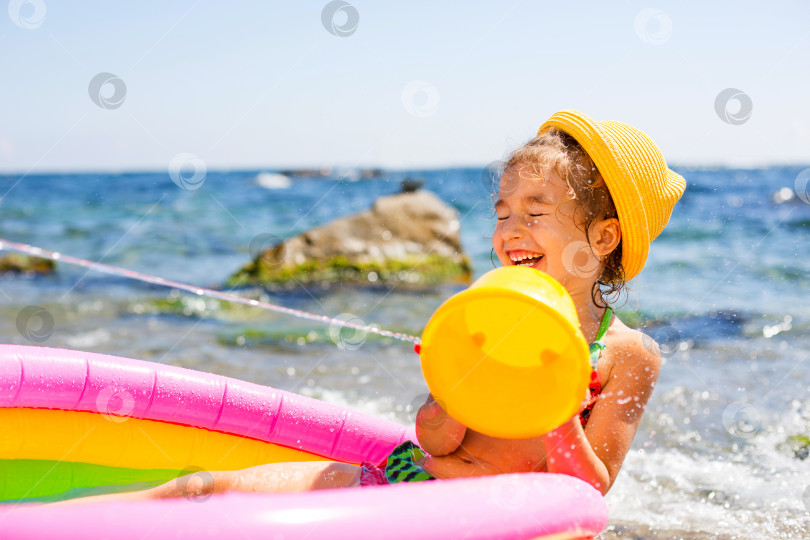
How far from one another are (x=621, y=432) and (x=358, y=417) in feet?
3.82

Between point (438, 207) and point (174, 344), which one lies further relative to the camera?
point (438, 207)

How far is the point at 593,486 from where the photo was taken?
1.92m

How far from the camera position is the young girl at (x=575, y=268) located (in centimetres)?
208

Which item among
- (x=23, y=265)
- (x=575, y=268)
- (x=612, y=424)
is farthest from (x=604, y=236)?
(x=23, y=265)

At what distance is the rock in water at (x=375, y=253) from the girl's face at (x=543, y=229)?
259 inches

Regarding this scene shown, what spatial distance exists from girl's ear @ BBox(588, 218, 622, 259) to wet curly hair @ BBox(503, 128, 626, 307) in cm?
2

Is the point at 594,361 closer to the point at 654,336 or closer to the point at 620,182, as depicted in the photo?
the point at 620,182

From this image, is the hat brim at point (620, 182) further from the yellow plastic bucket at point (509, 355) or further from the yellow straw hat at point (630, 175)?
the yellow plastic bucket at point (509, 355)

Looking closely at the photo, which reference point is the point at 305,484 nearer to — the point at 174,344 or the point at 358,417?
the point at 358,417

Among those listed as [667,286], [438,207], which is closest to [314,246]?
[438,207]

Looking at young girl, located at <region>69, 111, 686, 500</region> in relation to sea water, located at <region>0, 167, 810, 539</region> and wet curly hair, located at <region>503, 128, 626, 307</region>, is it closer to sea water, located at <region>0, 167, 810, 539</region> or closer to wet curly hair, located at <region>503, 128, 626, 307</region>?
wet curly hair, located at <region>503, 128, 626, 307</region>

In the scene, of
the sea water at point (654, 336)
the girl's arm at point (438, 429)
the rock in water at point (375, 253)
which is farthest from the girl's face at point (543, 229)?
the rock in water at point (375, 253)

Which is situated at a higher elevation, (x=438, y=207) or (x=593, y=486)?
(x=438, y=207)

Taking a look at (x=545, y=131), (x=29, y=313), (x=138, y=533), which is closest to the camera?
(x=138, y=533)
